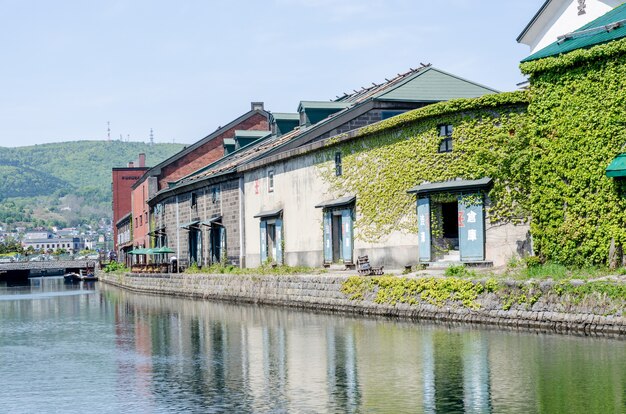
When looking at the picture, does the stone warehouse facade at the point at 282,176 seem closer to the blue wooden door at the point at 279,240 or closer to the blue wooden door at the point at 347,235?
the blue wooden door at the point at 279,240

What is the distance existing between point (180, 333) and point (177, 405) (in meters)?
12.5

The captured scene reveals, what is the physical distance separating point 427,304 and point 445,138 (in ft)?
27.2

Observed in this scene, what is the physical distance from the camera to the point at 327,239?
41.2 metres

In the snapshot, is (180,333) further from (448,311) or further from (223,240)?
(223,240)

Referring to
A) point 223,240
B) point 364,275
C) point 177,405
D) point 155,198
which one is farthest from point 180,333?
point 155,198

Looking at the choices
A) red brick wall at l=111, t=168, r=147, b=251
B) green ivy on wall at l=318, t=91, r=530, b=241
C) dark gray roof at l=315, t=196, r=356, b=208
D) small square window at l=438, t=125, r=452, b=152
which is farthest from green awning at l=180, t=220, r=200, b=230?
red brick wall at l=111, t=168, r=147, b=251

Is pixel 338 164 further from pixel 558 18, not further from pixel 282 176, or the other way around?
Answer: pixel 558 18

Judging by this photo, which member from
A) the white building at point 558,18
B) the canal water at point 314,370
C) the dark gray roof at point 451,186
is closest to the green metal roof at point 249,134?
the white building at point 558,18

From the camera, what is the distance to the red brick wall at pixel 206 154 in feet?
238

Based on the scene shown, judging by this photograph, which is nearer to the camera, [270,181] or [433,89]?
[433,89]

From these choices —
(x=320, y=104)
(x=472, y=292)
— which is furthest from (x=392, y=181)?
(x=320, y=104)

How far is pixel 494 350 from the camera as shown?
64.1ft

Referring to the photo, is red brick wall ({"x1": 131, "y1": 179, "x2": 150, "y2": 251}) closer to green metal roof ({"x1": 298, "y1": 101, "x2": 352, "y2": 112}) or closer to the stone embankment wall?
green metal roof ({"x1": 298, "y1": 101, "x2": 352, "y2": 112})

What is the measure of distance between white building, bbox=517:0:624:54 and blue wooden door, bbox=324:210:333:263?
1383 centimetres
